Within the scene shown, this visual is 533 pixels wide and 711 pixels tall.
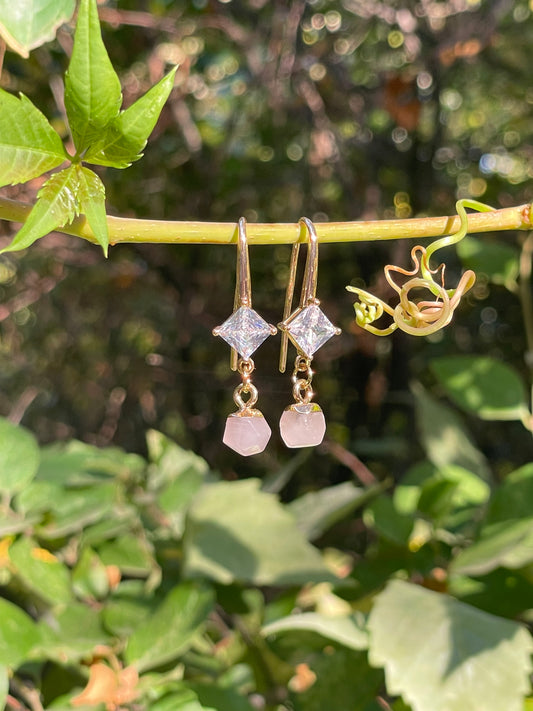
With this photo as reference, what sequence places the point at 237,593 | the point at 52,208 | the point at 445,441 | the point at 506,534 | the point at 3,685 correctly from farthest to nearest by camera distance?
1. the point at 445,441
2. the point at 237,593
3. the point at 506,534
4. the point at 3,685
5. the point at 52,208

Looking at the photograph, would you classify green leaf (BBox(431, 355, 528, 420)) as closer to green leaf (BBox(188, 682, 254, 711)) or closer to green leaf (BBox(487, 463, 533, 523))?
green leaf (BBox(487, 463, 533, 523))

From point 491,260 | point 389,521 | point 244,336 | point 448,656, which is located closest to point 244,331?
point 244,336

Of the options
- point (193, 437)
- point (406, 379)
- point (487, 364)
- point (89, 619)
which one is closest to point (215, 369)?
point (193, 437)

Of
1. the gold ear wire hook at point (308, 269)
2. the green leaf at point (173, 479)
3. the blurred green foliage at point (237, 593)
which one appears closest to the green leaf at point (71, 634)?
the blurred green foliage at point (237, 593)

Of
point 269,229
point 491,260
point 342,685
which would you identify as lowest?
point 342,685

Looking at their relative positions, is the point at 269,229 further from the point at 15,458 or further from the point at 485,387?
the point at 485,387

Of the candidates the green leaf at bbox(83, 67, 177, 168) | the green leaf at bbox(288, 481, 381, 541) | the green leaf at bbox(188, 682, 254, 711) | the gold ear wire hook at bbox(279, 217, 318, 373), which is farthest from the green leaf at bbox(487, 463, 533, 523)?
the green leaf at bbox(83, 67, 177, 168)

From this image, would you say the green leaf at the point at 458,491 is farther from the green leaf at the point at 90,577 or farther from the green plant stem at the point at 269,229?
the green plant stem at the point at 269,229
